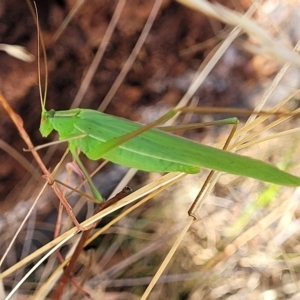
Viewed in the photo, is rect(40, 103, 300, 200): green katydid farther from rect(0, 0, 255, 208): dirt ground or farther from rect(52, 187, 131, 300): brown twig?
rect(0, 0, 255, 208): dirt ground

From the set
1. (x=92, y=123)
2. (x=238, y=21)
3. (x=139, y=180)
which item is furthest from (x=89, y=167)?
(x=238, y=21)

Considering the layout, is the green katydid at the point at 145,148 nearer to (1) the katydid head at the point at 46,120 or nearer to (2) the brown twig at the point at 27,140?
(1) the katydid head at the point at 46,120

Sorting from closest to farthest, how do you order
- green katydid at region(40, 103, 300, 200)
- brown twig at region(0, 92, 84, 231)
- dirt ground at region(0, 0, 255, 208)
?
1. brown twig at region(0, 92, 84, 231)
2. green katydid at region(40, 103, 300, 200)
3. dirt ground at region(0, 0, 255, 208)

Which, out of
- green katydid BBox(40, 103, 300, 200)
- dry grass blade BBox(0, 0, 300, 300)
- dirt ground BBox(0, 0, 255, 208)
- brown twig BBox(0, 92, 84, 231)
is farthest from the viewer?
dry grass blade BBox(0, 0, 300, 300)

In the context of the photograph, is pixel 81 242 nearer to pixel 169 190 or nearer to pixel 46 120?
pixel 46 120

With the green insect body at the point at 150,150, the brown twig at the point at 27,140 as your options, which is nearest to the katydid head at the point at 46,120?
the green insect body at the point at 150,150

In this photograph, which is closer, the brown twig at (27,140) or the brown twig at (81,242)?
the brown twig at (27,140)

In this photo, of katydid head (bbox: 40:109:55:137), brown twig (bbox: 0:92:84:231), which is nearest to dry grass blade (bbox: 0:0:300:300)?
katydid head (bbox: 40:109:55:137)

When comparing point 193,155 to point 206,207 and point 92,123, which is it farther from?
point 206,207
